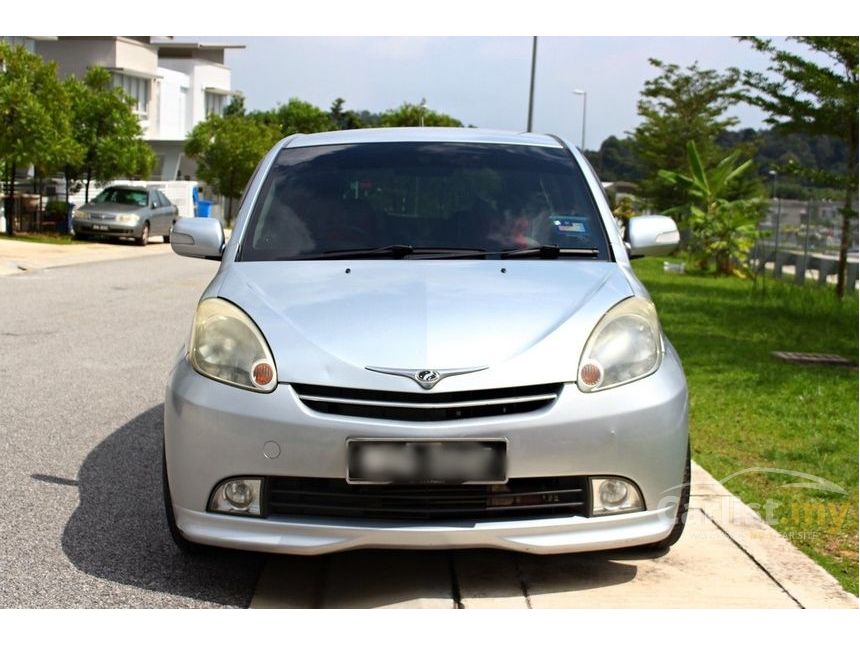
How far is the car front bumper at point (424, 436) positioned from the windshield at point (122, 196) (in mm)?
30350

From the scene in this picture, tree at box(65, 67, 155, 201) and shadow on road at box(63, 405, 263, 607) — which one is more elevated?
tree at box(65, 67, 155, 201)

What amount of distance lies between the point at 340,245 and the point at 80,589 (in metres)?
1.77

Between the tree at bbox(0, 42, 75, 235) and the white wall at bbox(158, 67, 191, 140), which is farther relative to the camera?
the white wall at bbox(158, 67, 191, 140)

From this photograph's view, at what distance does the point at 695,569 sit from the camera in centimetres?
462

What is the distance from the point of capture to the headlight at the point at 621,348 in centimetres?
418

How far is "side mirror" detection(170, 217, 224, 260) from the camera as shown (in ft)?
18.0

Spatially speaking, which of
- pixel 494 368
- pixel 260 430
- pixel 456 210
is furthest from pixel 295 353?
pixel 456 210

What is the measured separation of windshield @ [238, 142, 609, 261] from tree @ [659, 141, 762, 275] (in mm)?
24698

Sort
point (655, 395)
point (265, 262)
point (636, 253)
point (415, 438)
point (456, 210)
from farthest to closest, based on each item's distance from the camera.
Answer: point (636, 253), point (456, 210), point (265, 262), point (655, 395), point (415, 438)

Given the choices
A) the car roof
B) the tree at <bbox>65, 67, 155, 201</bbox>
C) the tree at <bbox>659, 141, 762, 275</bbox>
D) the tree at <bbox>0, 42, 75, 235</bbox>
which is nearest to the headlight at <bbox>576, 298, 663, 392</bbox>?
the car roof

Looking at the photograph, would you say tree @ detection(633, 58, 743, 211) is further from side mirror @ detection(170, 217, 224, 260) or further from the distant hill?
side mirror @ detection(170, 217, 224, 260)

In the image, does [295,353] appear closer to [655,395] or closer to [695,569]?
[655,395]

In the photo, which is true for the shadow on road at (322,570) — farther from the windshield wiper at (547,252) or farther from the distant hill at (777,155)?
the distant hill at (777,155)

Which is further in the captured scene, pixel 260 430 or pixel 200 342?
pixel 200 342
